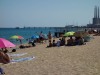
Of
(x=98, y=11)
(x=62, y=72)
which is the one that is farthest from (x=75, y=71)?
(x=98, y=11)

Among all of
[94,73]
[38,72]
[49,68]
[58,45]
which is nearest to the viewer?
[94,73]

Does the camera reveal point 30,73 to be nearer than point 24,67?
Yes

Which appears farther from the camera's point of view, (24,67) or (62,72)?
(24,67)

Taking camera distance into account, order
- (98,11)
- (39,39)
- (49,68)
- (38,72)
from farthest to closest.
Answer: (98,11), (39,39), (49,68), (38,72)

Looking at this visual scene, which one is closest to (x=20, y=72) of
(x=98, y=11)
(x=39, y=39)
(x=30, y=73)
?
(x=30, y=73)

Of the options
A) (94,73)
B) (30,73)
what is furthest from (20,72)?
(94,73)

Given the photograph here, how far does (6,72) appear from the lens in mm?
10070

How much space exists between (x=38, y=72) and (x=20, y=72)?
74cm

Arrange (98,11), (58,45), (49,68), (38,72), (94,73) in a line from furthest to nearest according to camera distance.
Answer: (98,11)
(58,45)
(49,68)
(38,72)
(94,73)

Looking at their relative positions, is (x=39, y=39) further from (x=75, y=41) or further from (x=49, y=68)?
(x=49, y=68)

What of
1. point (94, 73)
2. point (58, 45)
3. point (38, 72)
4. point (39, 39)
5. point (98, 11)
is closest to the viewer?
point (94, 73)

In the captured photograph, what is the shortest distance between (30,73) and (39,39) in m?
19.5

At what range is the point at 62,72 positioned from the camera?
9.60 m

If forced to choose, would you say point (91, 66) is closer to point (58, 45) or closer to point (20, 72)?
point (20, 72)
